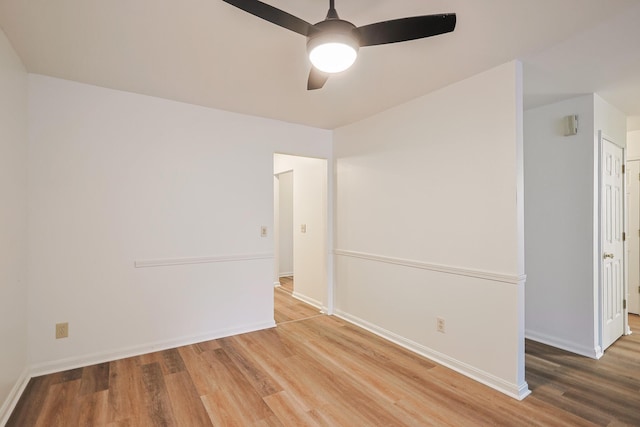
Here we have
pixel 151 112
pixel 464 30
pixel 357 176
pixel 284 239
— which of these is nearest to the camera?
pixel 464 30

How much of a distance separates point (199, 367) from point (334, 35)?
2.66 m

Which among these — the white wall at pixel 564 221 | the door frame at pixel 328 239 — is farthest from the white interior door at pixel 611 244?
the door frame at pixel 328 239

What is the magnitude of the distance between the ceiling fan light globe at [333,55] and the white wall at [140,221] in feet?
6.65

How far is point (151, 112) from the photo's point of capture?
292cm

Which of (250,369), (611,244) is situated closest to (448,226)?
(611,244)

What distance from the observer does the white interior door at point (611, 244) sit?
9.41ft

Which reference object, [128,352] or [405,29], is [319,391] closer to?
[128,352]

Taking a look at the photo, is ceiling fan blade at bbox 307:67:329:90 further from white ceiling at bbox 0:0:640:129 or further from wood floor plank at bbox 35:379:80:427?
wood floor plank at bbox 35:379:80:427

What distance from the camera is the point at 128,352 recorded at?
9.07 feet

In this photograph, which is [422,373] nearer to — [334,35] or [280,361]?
[280,361]

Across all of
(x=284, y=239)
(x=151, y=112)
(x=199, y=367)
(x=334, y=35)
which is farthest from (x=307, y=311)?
(x=334, y=35)

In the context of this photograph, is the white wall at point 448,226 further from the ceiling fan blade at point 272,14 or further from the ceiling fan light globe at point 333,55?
the ceiling fan blade at point 272,14

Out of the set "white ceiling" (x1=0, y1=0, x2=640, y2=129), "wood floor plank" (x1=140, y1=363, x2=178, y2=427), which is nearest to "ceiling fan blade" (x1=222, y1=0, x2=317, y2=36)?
"white ceiling" (x1=0, y1=0, x2=640, y2=129)

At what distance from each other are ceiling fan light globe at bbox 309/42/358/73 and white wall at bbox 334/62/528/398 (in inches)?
55.8
